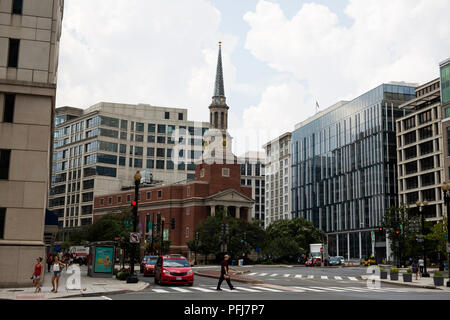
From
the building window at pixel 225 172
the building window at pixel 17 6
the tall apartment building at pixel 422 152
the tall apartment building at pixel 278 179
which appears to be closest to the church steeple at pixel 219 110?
the building window at pixel 225 172

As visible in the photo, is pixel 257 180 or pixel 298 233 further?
pixel 257 180

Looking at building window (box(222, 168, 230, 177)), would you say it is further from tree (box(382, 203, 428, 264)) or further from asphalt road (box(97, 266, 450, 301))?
asphalt road (box(97, 266, 450, 301))

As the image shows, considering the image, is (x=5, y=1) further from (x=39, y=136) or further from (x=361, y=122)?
(x=361, y=122)

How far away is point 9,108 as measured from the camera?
105ft

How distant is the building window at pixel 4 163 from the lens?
101 feet

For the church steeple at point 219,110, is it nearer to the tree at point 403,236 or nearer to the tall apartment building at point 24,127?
the tree at point 403,236

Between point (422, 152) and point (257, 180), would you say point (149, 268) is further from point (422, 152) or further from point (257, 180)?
point (257, 180)

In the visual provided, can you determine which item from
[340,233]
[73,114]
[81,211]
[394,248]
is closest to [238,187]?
[340,233]

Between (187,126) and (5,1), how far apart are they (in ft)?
358

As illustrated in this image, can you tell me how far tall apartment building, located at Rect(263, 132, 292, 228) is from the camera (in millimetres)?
173375

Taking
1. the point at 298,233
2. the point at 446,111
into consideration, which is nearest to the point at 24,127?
the point at 446,111

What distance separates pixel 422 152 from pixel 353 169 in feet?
76.6

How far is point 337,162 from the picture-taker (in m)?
131

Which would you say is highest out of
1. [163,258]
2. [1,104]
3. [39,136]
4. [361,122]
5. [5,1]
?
[361,122]
